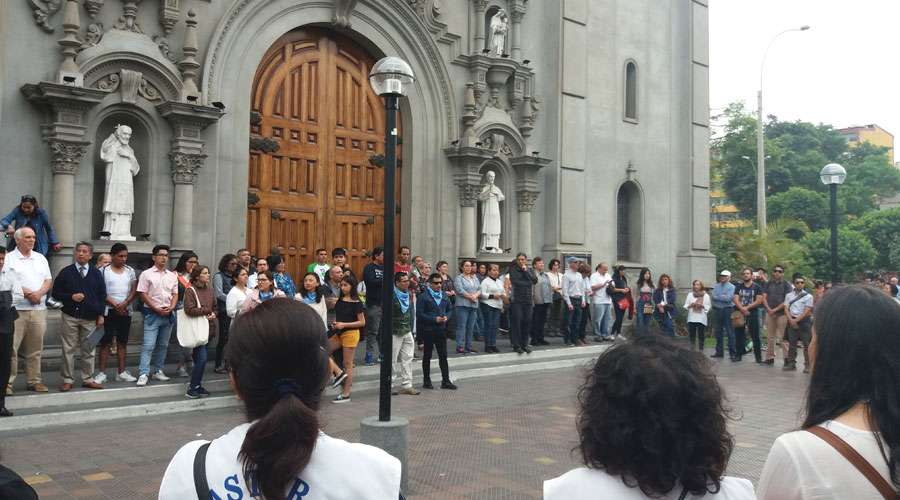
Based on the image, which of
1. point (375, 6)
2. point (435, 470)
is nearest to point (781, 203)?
point (375, 6)

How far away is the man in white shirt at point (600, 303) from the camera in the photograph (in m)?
17.4

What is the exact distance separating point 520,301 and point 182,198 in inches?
260

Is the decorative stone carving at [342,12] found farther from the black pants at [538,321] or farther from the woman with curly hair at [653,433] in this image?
the woman with curly hair at [653,433]

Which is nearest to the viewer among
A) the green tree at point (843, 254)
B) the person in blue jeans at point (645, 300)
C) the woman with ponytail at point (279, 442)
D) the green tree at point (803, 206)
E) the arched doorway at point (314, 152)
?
the woman with ponytail at point (279, 442)

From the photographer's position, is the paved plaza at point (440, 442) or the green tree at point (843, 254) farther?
the green tree at point (843, 254)

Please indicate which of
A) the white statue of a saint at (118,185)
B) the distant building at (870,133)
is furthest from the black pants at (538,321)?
the distant building at (870,133)

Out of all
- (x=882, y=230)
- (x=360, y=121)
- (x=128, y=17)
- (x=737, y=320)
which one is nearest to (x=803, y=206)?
(x=882, y=230)

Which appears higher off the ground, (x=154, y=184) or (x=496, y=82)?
(x=496, y=82)

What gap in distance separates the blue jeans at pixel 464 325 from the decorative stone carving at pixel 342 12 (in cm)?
634

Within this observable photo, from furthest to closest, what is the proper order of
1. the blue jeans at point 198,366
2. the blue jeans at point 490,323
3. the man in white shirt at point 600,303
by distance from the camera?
the man in white shirt at point 600,303
the blue jeans at point 490,323
the blue jeans at point 198,366

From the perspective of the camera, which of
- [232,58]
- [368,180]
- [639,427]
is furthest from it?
[368,180]

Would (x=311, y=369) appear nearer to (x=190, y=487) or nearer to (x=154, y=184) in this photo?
(x=190, y=487)

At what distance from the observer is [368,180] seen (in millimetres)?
16203

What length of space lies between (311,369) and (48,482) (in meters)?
5.55
